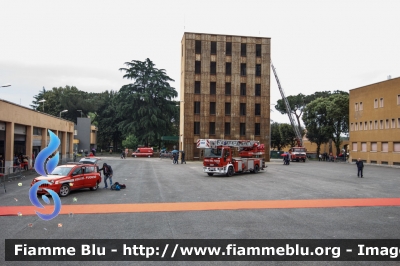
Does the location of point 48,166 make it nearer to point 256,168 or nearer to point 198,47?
point 256,168

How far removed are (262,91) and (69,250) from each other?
52.7 metres

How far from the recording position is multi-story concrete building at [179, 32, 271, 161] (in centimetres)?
5641

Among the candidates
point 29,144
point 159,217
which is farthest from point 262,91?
point 159,217

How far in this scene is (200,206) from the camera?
15008 mm

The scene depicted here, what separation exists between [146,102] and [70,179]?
2242 inches

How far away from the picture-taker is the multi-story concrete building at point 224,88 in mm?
56406

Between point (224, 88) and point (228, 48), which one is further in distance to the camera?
point (228, 48)

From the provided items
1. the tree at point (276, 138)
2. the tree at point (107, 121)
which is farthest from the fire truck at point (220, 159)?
the tree at point (107, 121)

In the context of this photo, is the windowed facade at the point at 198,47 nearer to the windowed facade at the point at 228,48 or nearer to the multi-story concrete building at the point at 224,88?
the multi-story concrete building at the point at 224,88

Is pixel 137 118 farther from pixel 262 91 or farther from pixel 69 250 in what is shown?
pixel 69 250

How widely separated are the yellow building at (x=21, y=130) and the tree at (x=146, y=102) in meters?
26.8

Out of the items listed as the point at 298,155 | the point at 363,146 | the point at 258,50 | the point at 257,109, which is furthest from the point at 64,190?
the point at 363,146

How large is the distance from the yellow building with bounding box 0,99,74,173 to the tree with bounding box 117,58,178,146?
26835 millimetres

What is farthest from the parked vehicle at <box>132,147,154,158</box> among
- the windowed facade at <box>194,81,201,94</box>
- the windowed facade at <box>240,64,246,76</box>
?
the windowed facade at <box>240,64,246,76</box>
